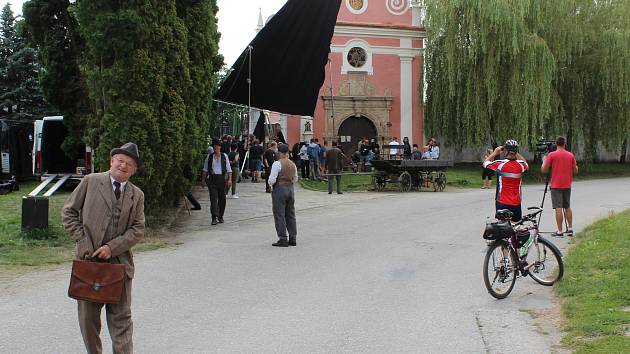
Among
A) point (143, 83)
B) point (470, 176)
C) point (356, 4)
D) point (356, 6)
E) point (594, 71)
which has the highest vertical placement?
point (356, 4)

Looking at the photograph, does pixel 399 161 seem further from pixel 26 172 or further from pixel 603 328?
pixel 603 328

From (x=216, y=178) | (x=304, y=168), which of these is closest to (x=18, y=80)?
(x=304, y=168)

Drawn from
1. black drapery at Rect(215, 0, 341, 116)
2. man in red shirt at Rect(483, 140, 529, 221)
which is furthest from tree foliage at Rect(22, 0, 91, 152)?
man in red shirt at Rect(483, 140, 529, 221)

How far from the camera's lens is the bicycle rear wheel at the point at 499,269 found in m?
7.75

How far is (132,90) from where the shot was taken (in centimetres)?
1245

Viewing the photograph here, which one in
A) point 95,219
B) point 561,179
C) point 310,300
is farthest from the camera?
point 561,179

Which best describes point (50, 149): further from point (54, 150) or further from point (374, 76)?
point (374, 76)

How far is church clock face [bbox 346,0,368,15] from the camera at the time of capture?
3525cm

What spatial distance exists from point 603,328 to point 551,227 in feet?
27.7

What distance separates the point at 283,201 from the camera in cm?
1188

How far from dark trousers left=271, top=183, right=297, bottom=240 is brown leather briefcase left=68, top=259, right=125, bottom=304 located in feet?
23.8

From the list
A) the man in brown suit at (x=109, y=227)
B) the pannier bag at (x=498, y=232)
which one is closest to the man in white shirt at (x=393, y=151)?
the pannier bag at (x=498, y=232)

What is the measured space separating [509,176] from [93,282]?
636cm

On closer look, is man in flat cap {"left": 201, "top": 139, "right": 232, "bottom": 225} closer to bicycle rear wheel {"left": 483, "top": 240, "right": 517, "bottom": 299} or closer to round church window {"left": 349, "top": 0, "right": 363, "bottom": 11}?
bicycle rear wheel {"left": 483, "top": 240, "right": 517, "bottom": 299}
